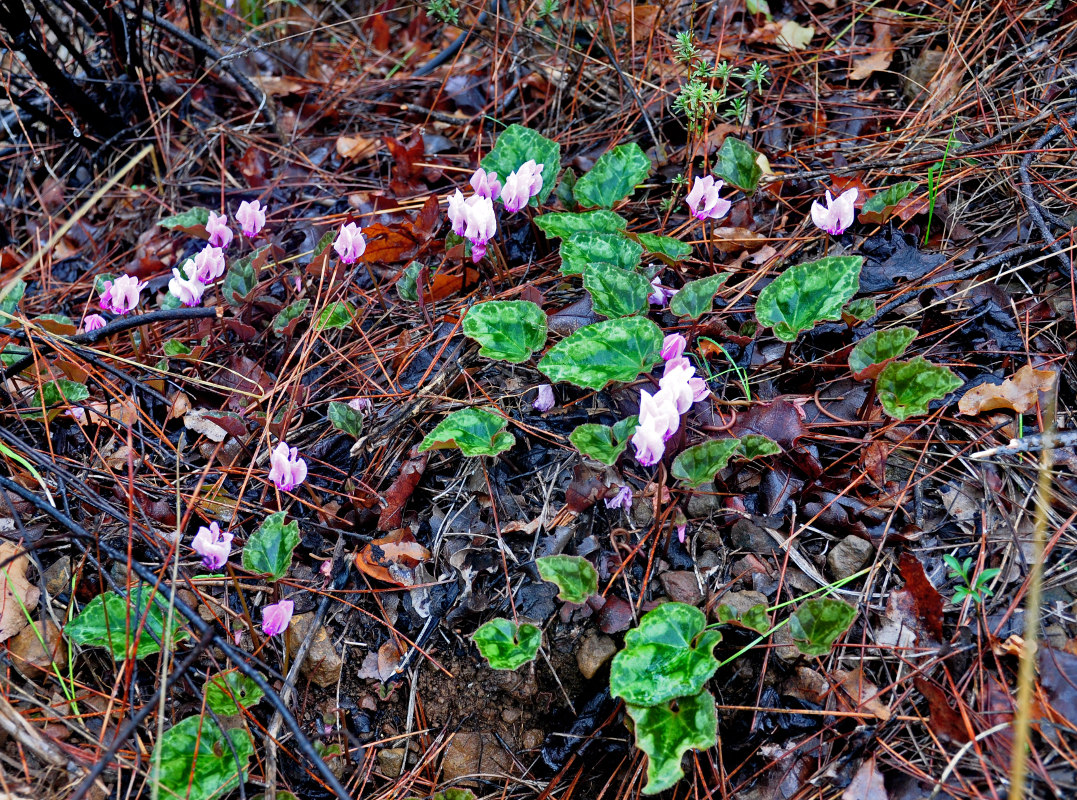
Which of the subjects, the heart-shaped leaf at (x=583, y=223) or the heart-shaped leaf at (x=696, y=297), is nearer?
the heart-shaped leaf at (x=696, y=297)

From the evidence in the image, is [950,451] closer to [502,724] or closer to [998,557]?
[998,557]

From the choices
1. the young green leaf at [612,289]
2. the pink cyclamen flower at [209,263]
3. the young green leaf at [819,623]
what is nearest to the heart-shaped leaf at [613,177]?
the young green leaf at [612,289]

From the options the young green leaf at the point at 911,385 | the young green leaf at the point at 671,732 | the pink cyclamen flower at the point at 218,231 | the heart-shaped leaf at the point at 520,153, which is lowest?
the young green leaf at the point at 671,732

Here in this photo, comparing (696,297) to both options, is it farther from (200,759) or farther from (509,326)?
(200,759)

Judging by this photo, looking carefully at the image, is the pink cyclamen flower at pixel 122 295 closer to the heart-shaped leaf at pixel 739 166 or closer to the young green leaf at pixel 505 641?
the young green leaf at pixel 505 641

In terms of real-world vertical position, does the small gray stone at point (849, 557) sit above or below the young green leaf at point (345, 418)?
below

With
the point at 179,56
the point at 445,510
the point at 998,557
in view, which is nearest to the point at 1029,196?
the point at 998,557
